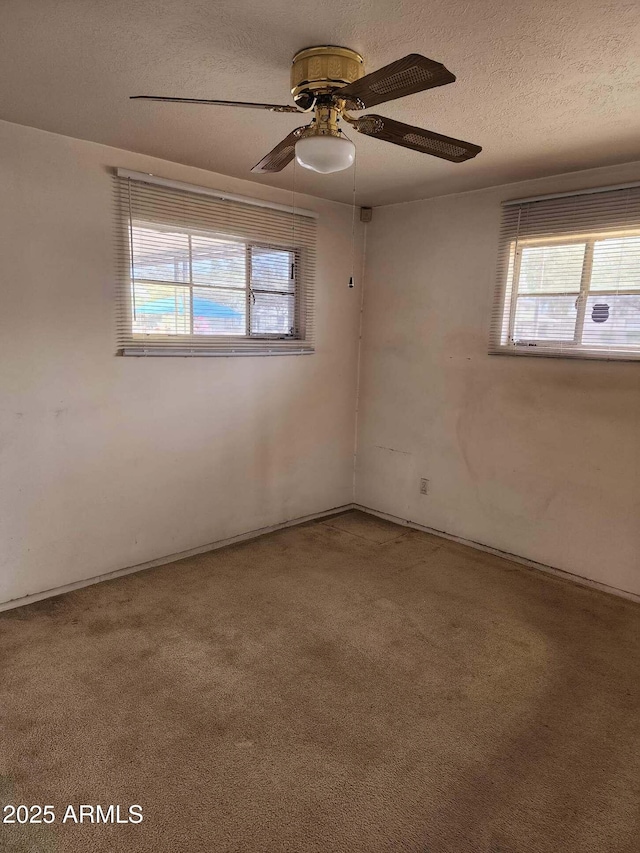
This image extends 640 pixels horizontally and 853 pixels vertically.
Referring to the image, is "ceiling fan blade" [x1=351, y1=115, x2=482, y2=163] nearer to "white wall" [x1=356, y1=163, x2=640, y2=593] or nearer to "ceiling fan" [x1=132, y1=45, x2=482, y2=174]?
"ceiling fan" [x1=132, y1=45, x2=482, y2=174]

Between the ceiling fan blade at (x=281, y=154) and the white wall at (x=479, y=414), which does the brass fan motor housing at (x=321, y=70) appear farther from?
the white wall at (x=479, y=414)

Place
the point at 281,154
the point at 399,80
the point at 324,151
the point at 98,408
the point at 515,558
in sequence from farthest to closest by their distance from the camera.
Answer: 1. the point at 515,558
2. the point at 98,408
3. the point at 281,154
4. the point at 324,151
5. the point at 399,80

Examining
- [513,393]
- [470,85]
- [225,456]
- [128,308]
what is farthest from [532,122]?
[225,456]

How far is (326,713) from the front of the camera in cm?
203

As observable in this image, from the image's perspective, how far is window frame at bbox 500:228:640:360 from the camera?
289 cm

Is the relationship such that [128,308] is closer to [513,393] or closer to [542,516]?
[513,393]

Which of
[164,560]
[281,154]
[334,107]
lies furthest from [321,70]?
[164,560]

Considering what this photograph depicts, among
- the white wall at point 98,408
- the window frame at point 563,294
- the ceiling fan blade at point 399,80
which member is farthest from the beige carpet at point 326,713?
the ceiling fan blade at point 399,80

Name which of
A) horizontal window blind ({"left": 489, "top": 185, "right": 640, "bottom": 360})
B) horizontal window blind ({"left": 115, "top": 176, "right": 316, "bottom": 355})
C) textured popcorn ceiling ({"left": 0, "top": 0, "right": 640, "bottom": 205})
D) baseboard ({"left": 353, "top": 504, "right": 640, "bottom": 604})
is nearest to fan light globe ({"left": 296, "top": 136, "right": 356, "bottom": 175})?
textured popcorn ceiling ({"left": 0, "top": 0, "right": 640, "bottom": 205})

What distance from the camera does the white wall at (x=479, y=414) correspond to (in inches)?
119

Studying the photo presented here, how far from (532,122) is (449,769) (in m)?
2.58

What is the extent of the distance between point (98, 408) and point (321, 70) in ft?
6.61

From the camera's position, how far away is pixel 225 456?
3.52 meters

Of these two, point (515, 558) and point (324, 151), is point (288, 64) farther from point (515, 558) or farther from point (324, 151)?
point (515, 558)
